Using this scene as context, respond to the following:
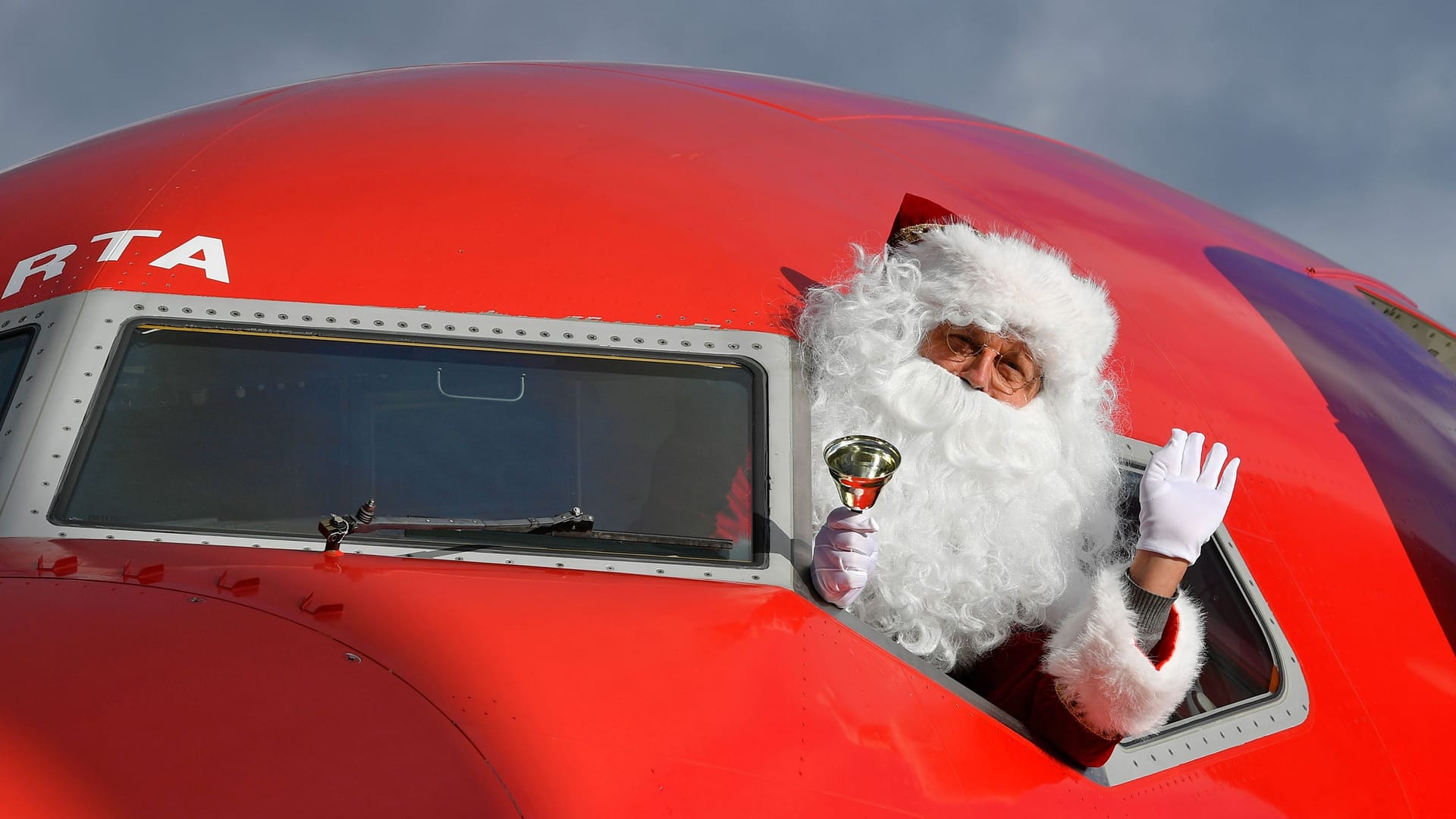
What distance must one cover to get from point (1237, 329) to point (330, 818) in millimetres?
4219

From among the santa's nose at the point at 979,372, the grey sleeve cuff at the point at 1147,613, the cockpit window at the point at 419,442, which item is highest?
the santa's nose at the point at 979,372

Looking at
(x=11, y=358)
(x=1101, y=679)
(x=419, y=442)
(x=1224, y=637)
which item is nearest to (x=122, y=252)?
(x=11, y=358)

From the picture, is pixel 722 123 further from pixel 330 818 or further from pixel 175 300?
pixel 330 818

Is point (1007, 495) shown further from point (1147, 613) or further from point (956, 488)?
point (1147, 613)

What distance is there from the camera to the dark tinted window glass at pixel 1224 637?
12.9 ft

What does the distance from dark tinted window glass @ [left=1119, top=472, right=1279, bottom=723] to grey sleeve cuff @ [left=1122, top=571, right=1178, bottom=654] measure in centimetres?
63

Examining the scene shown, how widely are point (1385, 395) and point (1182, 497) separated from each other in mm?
2566

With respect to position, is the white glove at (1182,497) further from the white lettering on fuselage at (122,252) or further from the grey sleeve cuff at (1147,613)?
the white lettering on fuselage at (122,252)

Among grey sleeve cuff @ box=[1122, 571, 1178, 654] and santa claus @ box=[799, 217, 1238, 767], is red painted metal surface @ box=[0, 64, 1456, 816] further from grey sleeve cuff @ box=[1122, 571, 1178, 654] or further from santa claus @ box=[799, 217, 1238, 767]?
grey sleeve cuff @ box=[1122, 571, 1178, 654]

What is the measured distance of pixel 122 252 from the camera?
11.8ft

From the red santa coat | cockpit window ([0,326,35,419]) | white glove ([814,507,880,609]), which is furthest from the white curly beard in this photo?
cockpit window ([0,326,35,419])

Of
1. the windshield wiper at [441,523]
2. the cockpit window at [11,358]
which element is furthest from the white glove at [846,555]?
the cockpit window at [11,358]

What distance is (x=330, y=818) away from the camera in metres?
2.15

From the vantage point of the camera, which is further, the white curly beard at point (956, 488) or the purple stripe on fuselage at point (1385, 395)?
the purple stripe on fuselage at point (1385, 395)
